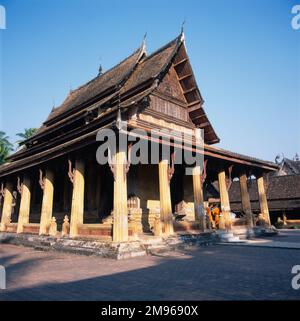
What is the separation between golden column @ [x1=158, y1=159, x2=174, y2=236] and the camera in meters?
9.84

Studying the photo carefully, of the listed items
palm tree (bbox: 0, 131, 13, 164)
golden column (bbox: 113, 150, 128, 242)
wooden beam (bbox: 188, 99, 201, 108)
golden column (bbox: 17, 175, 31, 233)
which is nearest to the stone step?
golden column (bbox: 113, 150, 128, 242)

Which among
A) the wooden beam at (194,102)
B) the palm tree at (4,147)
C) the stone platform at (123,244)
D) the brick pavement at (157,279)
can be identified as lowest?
the brick pavement at (157,279)

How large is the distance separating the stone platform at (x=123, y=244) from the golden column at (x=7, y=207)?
445cm

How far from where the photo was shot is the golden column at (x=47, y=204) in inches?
491

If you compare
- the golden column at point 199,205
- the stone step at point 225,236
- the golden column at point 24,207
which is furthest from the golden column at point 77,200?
the stone step at point 225,236

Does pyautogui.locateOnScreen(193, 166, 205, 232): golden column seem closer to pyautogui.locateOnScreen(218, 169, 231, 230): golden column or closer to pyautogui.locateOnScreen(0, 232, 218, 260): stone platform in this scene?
pyautogui.locateOnScreen(0, 232, 218, 260): stone platform

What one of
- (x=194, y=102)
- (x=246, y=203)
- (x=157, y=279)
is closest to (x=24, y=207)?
(x=194, y=102)

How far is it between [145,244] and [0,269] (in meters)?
4.15

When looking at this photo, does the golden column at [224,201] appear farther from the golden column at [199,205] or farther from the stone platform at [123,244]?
the golden column at [199,205]

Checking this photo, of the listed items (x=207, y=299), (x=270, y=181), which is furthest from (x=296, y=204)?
(x=207, y=299)

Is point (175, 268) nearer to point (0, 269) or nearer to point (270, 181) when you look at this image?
point (0, 269)

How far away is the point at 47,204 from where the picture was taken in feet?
41.2

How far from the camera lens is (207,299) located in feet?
12.4

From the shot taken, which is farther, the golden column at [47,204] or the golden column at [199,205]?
the golden column at [47,204]
